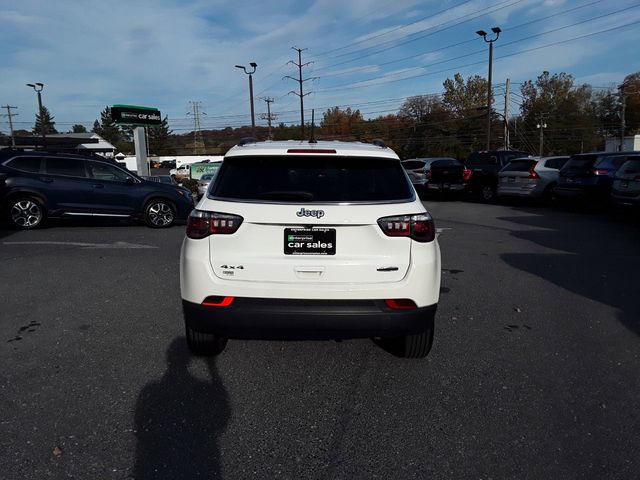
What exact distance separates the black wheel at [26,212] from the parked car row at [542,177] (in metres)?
8.01

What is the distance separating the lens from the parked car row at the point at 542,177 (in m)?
11.4

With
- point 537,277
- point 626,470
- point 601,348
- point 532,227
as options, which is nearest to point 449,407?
point 626,470

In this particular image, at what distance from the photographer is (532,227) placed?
11.6 meters

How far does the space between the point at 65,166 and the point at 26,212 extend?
1.28m

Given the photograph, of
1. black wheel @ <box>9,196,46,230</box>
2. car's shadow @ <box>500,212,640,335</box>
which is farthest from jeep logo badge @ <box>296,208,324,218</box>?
black wheel @ <box>9,196,46,230</box>

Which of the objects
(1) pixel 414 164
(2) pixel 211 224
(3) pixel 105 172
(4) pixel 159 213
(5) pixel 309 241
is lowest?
(4) pixel 159 213

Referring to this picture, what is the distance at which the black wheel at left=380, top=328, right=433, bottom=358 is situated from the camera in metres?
3.74

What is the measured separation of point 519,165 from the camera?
16.5 meters

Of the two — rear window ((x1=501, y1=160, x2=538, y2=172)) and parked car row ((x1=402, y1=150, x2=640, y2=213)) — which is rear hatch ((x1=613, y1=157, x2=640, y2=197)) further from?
rear window ((x1=501, y1=160, x2=538, y2=172))

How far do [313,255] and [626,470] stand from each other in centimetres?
206

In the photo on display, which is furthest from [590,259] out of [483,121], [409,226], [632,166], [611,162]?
[483,121]

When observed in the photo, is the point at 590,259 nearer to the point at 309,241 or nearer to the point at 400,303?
the point at 400,303

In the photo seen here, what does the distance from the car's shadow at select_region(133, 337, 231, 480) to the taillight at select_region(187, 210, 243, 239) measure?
41.6 inches

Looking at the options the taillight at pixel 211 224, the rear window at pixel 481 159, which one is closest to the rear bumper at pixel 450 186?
the rear window at pixel 481 159
